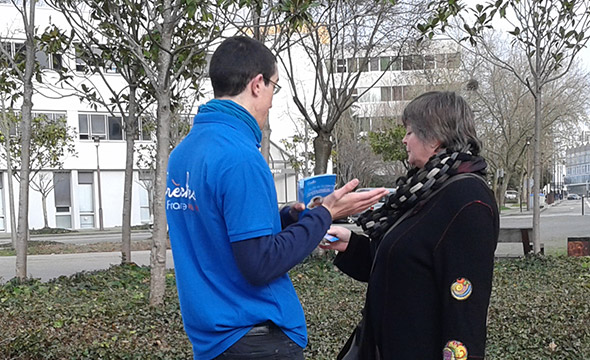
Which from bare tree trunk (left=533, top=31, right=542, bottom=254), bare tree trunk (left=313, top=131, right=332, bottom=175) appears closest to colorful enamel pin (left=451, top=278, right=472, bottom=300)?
bare tree trunk (left=533, top=31, right=542, bottom=254)

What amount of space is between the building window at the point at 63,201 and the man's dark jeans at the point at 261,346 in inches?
1351

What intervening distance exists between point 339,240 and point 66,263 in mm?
13803

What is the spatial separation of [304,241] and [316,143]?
999 cm

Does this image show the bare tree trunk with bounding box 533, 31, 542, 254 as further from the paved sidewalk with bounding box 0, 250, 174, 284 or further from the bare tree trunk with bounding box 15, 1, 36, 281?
the bare tree trunk with bounding box 15, 1, 36, 281

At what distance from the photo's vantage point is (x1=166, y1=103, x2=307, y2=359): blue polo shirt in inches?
74.8

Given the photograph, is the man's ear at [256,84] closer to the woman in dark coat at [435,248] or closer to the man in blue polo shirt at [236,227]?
the man in blue polo shirt at [236,227]

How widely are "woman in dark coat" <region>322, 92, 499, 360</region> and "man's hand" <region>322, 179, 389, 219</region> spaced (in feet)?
0.58

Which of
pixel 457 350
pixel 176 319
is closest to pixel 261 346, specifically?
pixel 457 350

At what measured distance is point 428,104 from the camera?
243 centimetres

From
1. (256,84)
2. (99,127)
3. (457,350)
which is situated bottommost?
(457,350)

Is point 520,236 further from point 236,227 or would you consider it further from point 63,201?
point 63,201

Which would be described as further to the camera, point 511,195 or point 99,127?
point 511,195

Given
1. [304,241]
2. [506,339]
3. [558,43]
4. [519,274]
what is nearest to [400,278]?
[304,241]

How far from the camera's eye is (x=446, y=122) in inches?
94.3
